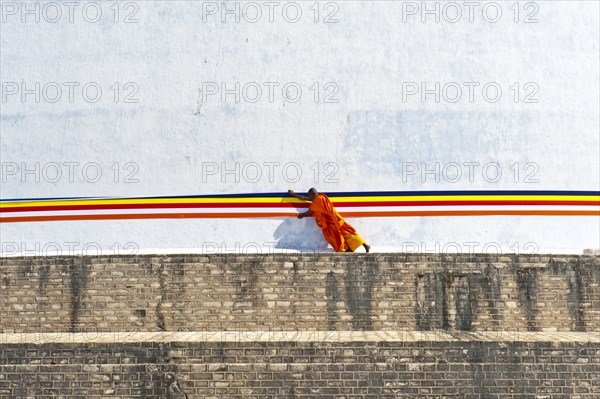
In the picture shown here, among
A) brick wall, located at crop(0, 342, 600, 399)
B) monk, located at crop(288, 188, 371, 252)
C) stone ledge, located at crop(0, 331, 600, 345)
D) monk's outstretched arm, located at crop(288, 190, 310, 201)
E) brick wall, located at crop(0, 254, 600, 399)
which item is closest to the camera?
brick wall, located at crop(0, 342, 600, 399)

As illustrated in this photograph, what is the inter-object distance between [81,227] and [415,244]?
3.65 m

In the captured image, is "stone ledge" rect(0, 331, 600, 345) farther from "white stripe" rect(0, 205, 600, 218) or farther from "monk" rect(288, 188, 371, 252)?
"white stripe" rect(0, 205, 600, 218)

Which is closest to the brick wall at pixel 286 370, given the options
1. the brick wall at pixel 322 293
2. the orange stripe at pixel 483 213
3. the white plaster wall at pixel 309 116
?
the brick wall at pixel 322 293

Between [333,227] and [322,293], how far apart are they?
759mm

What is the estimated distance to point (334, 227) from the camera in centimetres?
797

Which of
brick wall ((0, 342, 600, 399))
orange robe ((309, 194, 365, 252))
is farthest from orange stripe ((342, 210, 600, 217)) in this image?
brick wall ((0, 342, 600, 399))

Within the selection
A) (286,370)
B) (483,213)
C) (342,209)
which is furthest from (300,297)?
(483,213)

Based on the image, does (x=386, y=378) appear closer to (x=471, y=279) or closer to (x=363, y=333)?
(x=363, y=333)

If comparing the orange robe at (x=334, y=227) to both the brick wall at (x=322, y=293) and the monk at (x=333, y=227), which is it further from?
the brick wall at (x=322, y=293)

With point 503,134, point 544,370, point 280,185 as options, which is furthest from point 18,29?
point 544,370

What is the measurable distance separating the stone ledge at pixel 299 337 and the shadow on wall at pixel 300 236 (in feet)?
3.29

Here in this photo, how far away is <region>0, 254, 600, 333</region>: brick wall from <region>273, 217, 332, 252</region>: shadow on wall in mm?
411

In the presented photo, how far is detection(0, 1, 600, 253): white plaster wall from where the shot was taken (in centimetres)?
812

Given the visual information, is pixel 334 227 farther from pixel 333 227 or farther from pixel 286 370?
pixel 286 370
